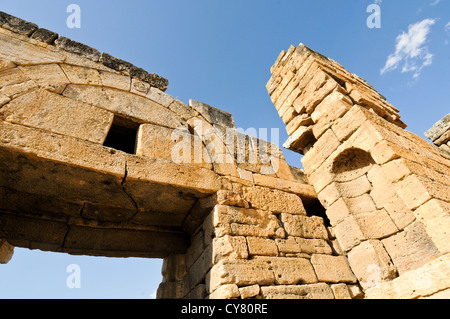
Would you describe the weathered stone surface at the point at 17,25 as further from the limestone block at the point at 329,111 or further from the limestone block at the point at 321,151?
the limestone block at the point at 321,151

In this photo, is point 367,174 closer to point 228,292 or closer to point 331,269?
point 331,269

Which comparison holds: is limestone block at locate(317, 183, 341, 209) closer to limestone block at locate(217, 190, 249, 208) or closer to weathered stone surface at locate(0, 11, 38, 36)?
limestone block at locate(217, 190, 249, 208)

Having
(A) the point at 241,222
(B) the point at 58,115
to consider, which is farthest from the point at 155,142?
(A) the point at 241,222

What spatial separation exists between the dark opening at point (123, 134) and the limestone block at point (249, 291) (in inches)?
82.1

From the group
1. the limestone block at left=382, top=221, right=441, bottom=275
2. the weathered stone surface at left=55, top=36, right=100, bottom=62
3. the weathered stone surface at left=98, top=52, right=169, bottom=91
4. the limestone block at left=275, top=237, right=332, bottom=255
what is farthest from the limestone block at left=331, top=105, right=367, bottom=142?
the weathered stone surface at left=55, top=36, right=100, bottom=62

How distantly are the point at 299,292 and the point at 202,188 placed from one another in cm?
151

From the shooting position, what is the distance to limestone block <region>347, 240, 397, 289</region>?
279cm

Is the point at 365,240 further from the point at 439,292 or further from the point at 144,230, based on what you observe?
the point at 144,230

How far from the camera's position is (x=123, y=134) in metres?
3.63

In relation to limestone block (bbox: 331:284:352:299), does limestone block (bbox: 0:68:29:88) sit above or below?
above

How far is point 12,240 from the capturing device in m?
2.79

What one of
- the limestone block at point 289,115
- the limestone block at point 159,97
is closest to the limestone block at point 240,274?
the limestone block at point 159,97

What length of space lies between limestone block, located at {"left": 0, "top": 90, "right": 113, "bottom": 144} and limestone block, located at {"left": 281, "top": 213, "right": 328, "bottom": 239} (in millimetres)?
2492

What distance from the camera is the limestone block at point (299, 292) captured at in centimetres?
242
